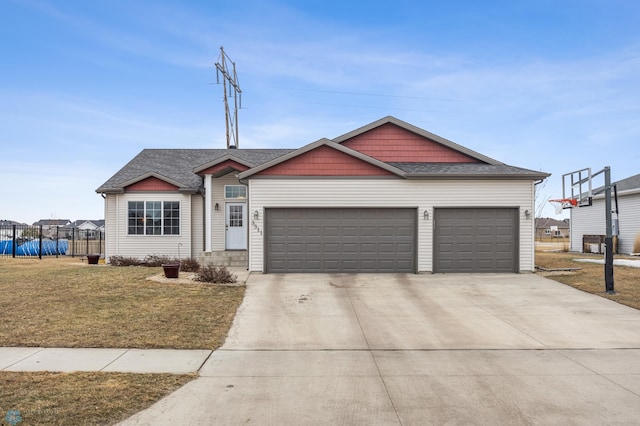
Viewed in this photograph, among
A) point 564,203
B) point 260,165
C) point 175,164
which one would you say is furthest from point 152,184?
point 564,203

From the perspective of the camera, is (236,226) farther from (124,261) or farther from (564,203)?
(564,203)

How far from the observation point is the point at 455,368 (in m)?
6.57

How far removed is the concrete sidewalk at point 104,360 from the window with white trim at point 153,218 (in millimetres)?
13260

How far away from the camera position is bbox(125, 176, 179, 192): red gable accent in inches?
791

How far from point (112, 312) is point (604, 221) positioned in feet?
85.2

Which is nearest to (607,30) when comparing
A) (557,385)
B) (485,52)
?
(485,52)

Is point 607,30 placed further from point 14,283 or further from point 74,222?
point 74,222

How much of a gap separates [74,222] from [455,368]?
10180 cm

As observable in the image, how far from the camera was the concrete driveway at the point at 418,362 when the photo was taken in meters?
4.94

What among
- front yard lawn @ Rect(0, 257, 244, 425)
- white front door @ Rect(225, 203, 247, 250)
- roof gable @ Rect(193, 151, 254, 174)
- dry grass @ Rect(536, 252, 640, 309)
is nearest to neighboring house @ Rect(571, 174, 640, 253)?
dry grass @ Rect(536, 252, 640, 309)

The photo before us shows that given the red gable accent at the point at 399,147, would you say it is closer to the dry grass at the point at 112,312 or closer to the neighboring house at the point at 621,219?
the dry grass at the point at 112,312

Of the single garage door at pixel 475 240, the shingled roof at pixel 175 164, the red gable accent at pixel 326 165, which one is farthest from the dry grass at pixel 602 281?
the shingled roof at pixel 175 164

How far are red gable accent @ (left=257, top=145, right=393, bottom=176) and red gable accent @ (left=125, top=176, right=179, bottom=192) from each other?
663cm

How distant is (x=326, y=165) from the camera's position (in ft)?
52.2
